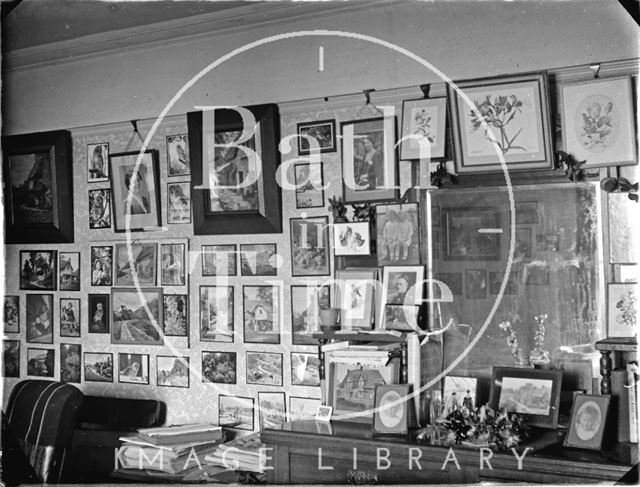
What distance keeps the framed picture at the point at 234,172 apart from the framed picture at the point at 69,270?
37.9 inches

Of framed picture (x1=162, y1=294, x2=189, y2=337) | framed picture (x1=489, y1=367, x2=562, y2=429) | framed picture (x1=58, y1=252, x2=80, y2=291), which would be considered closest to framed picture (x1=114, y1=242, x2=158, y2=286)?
framed picture (x1=162, y1=294, x2=189, y2=337)

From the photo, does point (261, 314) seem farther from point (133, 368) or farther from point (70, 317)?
point (70, 317)

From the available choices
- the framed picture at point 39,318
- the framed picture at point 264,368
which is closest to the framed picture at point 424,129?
the framed picture at point 264,368

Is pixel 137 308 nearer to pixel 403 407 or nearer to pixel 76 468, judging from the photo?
pixel 76 468

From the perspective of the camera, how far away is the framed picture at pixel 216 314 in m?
4.76

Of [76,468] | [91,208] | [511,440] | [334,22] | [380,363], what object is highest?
[334,22]

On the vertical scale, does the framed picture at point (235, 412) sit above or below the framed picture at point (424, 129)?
below

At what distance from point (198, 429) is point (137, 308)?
37.3 inches

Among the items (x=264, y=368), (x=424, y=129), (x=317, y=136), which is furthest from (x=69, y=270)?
(x=424, y=129)

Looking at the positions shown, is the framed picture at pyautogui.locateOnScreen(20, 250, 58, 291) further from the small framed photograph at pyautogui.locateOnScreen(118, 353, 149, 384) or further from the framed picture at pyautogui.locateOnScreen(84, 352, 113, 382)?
the small framed photograph at pyautogui.locateOnScreen(118, 353, 149, 384)

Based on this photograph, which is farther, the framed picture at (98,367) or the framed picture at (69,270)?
the framed picture at (69,270)

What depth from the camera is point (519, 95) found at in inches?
152

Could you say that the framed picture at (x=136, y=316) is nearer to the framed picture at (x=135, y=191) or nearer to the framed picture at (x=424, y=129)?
the framed picture at (x=135, y=191)

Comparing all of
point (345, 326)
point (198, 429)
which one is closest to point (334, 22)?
point (345, 326)
